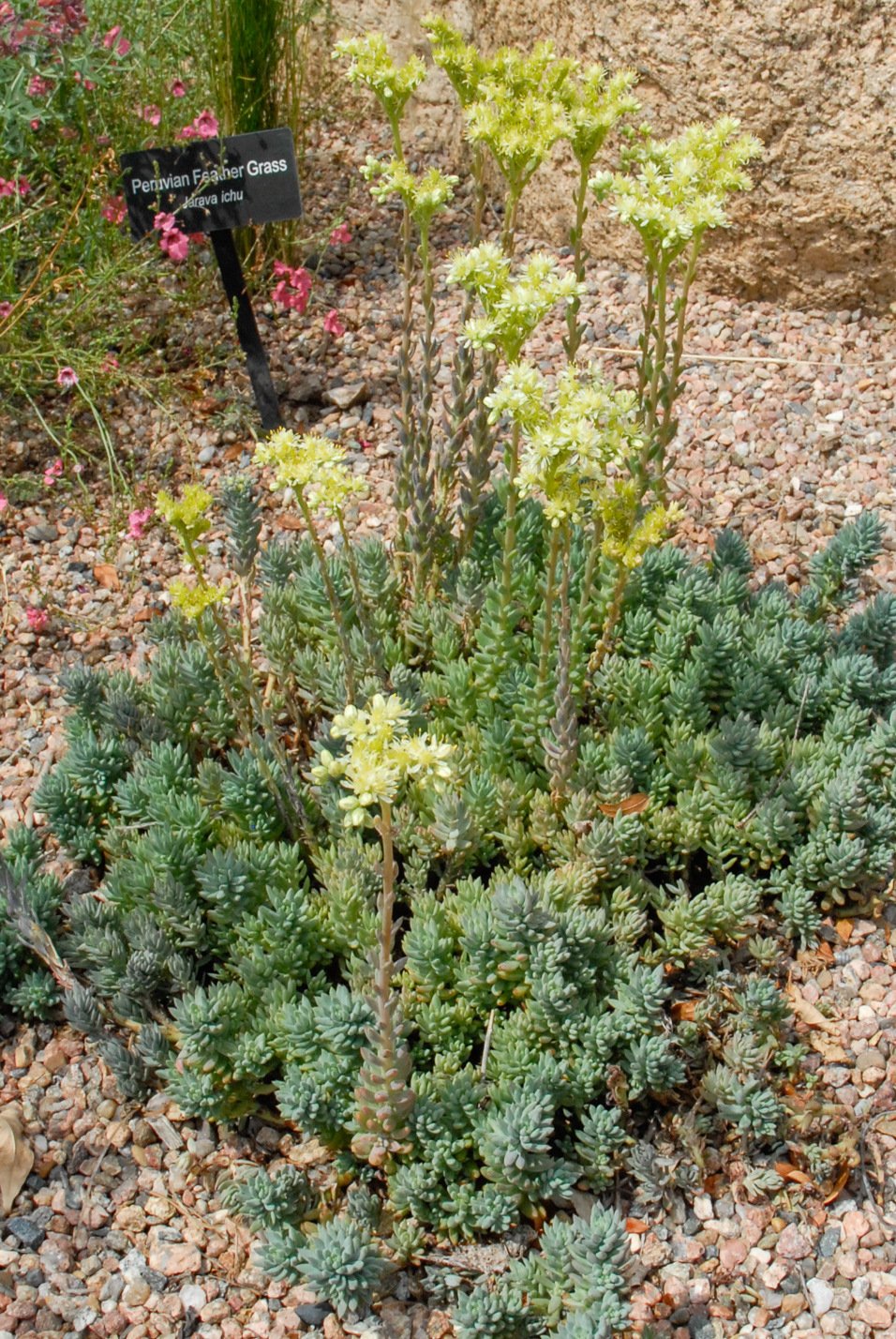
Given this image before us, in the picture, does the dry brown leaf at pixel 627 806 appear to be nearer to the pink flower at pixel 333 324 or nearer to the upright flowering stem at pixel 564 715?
the upright flowering stem at pixel 564 715

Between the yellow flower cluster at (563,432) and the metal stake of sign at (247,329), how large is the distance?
198 centimetres

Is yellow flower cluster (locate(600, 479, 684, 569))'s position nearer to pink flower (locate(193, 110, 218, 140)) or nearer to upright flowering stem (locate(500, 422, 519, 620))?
upright flowering stem (locate(500, 422, 519, 620))

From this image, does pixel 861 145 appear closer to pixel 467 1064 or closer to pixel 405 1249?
pixel 467 1064

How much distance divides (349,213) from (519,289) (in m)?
3.58

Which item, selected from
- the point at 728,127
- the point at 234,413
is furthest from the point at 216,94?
the point at 728,127

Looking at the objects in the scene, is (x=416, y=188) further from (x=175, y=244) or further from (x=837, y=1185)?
(x=837, y=1185)

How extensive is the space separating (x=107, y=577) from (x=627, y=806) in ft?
6.91

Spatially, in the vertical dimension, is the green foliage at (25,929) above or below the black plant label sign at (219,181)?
below

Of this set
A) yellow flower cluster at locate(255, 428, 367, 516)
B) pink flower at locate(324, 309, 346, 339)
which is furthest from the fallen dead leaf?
pink flower at locate(324, 309, 346, 339)

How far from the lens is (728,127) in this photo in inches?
106

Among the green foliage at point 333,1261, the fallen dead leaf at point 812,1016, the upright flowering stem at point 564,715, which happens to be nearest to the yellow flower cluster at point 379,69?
the upright flowering stem at point 564,715

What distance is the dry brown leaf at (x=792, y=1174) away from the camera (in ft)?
8.39

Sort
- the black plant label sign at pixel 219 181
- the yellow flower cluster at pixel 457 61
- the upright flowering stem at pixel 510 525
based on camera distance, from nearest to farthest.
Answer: the upright flowering stem at pixel 510 525
the yellow flower cluster at pixel 457 61
the black plant label sign at pixel 219 181

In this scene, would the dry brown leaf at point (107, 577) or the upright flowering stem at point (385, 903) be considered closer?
the upright flowering stem at point (385, 903)
